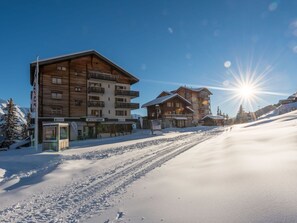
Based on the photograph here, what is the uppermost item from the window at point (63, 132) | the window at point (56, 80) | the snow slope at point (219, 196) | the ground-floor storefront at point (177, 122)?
the window at point (56, 80)

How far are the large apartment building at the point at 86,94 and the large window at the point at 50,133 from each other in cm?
1395

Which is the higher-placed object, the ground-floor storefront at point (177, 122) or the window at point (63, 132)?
the ground-floor storefront at point (177, 122)

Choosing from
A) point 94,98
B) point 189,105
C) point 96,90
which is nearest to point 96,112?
point 94,98

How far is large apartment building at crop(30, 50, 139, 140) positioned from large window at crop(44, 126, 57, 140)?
13954 millimetres

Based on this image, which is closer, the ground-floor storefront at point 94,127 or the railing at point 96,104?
the ground-floor storefront at point 94,127

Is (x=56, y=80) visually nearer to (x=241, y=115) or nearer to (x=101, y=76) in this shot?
(x=101, y=76)

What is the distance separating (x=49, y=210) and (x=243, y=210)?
Result: 13.5 ft

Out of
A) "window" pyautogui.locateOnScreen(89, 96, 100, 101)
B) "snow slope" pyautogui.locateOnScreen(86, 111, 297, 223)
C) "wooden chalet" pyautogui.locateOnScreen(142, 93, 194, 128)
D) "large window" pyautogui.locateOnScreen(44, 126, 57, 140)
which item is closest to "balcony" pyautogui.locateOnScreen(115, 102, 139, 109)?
"window" pyautogui.locateOnScreen(89, 96, 100, 101)

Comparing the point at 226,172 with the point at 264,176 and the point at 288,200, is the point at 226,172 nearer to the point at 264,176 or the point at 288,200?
the point at 264,176

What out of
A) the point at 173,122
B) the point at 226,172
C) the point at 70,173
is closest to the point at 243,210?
the point at 226,172

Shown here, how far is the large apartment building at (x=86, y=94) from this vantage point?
31.8 meters

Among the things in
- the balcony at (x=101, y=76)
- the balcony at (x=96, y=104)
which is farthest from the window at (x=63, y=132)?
the balcony at (x=101, y=76)

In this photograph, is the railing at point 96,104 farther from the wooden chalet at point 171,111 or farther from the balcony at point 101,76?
the wooden chalet at point 171,111

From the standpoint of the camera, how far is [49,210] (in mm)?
4918
